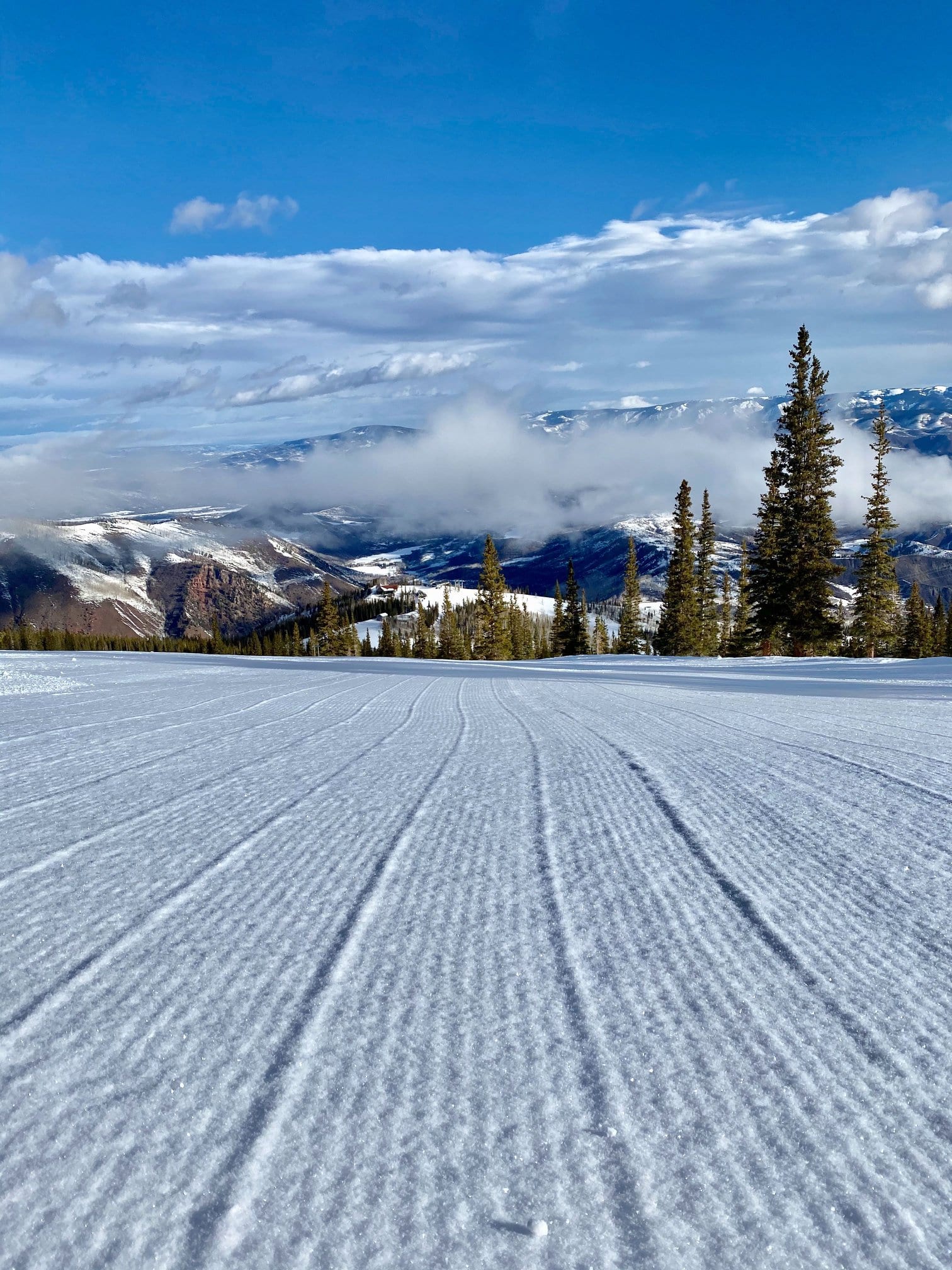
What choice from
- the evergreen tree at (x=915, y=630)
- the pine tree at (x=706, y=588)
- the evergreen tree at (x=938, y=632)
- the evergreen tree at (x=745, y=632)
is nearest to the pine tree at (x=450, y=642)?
the pine tree at (x=706, y=588)

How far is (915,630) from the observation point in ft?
208

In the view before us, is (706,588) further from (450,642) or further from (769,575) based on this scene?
(450,642)

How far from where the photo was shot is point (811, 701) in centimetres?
787

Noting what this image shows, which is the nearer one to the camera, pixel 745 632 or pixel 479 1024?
pixel 479 1024

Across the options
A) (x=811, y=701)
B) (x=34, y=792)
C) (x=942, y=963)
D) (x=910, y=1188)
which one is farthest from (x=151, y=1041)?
(x=811, y=701)

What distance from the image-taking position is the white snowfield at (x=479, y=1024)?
1064mm

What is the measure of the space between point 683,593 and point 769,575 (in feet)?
61.5

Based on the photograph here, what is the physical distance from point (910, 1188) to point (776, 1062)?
0.96ft

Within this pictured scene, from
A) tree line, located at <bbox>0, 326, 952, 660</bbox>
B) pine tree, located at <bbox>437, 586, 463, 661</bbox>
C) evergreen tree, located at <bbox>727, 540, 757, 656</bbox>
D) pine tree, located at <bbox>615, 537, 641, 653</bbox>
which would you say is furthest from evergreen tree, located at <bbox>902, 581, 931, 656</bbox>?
pine tree, located at <bbox>437, 586, 463, 661</bbox>

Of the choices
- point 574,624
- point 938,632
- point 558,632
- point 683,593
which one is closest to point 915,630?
point 938,632

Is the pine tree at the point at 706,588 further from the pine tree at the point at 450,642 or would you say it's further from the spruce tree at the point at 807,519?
the pine tree at the point at 450,642

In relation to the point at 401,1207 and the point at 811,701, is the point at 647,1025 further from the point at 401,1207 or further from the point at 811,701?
the point at 811,701

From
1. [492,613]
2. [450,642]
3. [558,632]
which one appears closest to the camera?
[492,613]

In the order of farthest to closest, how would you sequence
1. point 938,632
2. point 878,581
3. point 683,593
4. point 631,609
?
point 938,632 < point 631,609 < point 683,593 < point 878,581
